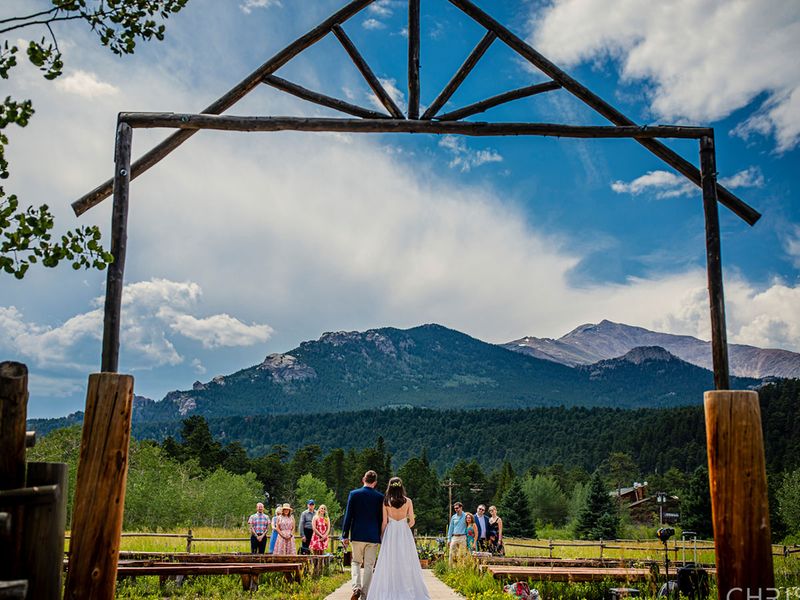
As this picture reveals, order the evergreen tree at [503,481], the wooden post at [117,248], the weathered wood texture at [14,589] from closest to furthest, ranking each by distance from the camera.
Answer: the weathered wood texture at [14,589] → the wooden post at [117,248] → the evergreen tree at [503,481]

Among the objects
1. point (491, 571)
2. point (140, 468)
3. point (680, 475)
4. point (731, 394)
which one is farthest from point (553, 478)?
point (731, 394)

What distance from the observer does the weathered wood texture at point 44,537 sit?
3.93 meters

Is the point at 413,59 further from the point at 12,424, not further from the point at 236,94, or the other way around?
the point at 12,424

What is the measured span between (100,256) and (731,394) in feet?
15.7

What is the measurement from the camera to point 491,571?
432 inches

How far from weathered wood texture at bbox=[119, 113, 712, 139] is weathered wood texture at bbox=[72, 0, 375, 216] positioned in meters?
0.22

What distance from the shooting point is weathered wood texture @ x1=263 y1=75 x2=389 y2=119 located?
707 cm

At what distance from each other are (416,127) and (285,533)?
10.4 metres

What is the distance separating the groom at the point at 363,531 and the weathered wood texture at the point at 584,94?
180 inches

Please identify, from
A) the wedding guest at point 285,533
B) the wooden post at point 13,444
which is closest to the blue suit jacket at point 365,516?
the wooden post at point 13,444

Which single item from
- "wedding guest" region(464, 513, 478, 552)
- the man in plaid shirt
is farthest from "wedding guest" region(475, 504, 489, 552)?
the man in plaid shirt

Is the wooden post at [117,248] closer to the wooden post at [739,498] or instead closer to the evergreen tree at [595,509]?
the wooden post at [739,498]

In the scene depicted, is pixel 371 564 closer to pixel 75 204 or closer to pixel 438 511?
pixel 75 204

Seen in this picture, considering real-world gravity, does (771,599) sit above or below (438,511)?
above
